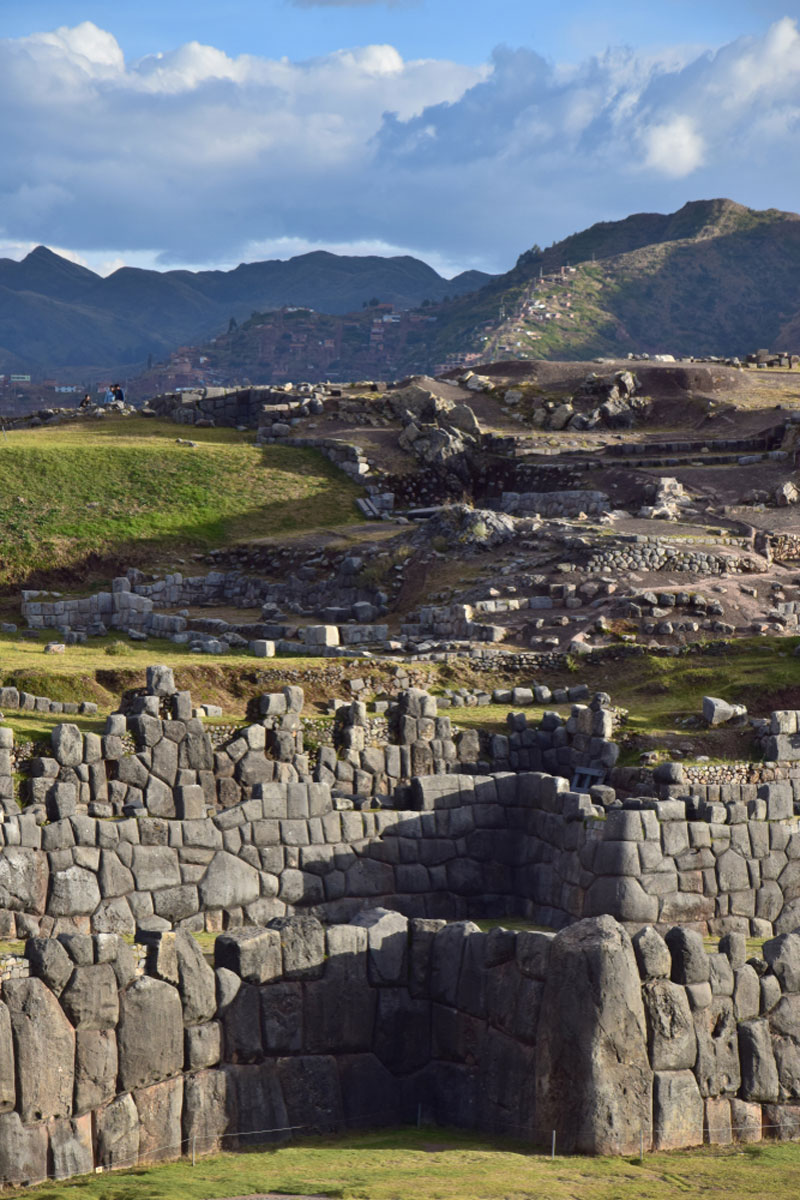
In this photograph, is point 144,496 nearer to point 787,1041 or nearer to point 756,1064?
point 787,1041

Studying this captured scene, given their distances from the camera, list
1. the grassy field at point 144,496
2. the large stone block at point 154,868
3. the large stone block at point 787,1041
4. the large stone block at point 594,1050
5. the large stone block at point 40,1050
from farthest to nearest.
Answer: the grassy field at point 144,496 < the large stone block at point 154,868 < the large stone block at point 787,1041 < the large stone block at point 594,1050 < the large stone block at point 40,1050

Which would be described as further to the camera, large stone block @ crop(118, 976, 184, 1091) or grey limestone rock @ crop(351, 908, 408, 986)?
grey limestone rock @ crop(351, 908, 408, 986)

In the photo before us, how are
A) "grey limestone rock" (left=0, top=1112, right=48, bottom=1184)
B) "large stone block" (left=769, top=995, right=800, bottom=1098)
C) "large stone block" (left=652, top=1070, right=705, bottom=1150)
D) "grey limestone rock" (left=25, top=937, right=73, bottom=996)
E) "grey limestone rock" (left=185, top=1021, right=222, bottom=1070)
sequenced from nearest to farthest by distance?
"grey limestone rock" (left=0, top=1112, right=48, bottom=1184) → "grey limestone rock" (left=25, top=937, right=73, bottom=996) → "grey limestone rock" (left=185, top=1021, right=222, bottom=1070) → "large stone block" (left=652, top=1070, right=705, bottom=1150) → "large stone block" (left=769, top=995, right=800, bottom=1098)

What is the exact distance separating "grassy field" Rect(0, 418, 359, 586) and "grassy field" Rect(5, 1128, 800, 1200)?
114ft

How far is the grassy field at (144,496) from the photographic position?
5119 cm

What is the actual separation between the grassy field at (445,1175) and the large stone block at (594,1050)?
0.33 m

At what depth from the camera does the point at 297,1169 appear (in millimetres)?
14336

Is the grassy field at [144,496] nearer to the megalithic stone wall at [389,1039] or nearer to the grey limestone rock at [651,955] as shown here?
the megalithic stone wall at [389,1039]

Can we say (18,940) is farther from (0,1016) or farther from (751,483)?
(751,483)

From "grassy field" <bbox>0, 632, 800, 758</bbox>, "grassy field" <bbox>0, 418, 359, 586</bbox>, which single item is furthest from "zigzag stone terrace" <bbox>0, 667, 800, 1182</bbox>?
"grassy field" <bbox>0, 418, 359, 586</bbox>

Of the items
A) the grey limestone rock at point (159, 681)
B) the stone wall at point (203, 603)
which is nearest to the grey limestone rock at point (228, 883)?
the grey limestone rock at point (159, 681)

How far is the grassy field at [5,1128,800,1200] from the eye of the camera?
1349 centimetres

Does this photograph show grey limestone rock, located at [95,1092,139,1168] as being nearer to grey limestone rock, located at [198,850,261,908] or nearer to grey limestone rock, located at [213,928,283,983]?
grey limestone rock, located at [213,928,283,983]

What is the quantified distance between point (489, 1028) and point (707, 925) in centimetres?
730
